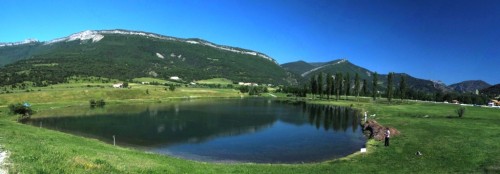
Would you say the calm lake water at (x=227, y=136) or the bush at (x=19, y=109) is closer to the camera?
the calm lake water at (x=227, y=136)

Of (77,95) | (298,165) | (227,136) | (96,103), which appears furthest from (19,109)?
(298,165)

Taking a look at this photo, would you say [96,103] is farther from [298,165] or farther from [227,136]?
[298,165]

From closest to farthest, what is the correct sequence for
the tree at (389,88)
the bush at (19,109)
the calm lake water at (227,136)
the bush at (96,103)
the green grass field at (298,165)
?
the green grass field at (298,165), the calm lake water at (227,136), the bush at (19,109), the bush at (96,103), the tree at (389,88)

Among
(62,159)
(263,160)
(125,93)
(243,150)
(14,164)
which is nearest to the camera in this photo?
(14,164)

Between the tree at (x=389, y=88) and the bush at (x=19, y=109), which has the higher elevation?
the tree at (x=389, y=88)

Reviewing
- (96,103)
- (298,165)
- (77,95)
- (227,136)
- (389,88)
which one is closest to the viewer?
(298,165)

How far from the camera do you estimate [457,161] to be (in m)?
38.4

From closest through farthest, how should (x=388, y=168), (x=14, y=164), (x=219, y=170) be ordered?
(x=14, y=164) < (x=219, y=170) < (x=388, y=168)

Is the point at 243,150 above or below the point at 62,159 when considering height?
below

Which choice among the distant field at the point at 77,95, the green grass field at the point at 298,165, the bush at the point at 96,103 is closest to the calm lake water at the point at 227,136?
the green grass field at the point at 298,165

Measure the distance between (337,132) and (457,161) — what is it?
4110cm

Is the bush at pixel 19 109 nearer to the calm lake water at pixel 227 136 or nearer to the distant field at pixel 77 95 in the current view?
the calm lake water at pixel 227 136

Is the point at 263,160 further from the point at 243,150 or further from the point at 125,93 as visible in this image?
the point at 125,93

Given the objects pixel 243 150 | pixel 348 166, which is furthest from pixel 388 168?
pixel 243 150
